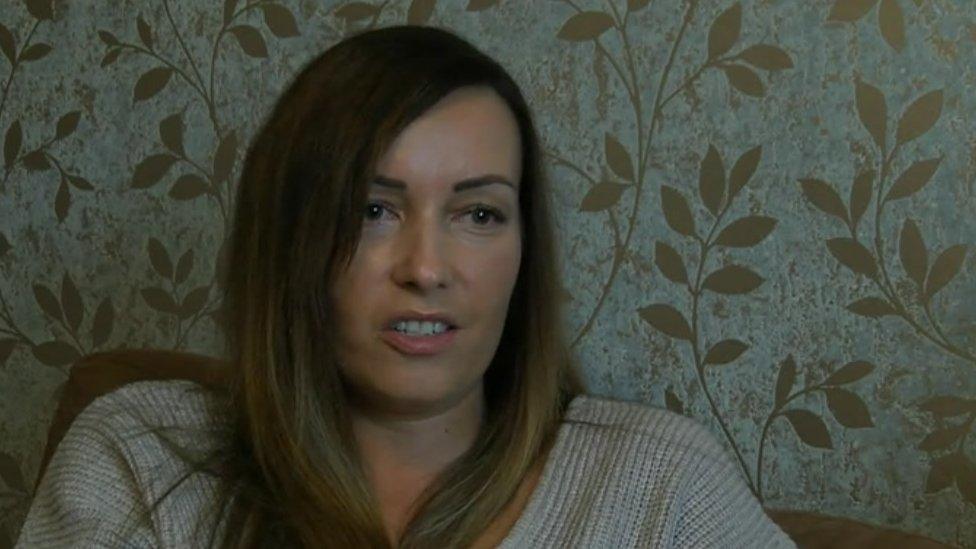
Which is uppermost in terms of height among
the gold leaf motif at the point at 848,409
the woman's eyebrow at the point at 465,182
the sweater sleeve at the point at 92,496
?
the woman's eyebrow at the point at 465,182

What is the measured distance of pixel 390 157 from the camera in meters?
1.21

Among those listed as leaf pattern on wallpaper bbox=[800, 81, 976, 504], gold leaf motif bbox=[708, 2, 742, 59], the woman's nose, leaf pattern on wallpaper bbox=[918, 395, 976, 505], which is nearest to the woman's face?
the woman's nose

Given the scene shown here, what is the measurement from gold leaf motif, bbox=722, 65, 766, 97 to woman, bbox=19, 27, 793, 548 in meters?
0.22

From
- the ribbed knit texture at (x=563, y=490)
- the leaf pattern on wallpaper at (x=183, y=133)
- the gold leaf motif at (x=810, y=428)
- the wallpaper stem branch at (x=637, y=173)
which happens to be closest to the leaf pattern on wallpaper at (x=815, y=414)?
the gold leaf motif at (x=810, y=428)

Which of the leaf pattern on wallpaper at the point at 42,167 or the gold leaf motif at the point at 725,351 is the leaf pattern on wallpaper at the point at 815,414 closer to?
the gold leaf motif at the point at 725,351

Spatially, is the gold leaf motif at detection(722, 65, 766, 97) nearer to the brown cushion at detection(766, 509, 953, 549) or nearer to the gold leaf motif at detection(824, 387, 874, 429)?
the gold leaf motif at detection(824, 387, 874, 429)

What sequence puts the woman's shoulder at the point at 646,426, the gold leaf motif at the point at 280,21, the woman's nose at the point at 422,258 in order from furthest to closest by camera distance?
the gold leaf motif at the point at 280,21 < the woman's shoulder at the point at 646,426 < the woman's nose at the point at 422,258

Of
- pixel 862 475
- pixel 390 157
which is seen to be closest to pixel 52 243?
pixel 390 157

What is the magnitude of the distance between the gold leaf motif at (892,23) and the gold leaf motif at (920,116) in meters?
0.06

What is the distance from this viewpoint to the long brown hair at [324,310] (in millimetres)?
1216

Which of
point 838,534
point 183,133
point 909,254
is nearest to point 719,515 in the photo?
point 838,534

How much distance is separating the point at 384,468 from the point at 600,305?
30cm

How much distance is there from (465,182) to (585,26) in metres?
0.30

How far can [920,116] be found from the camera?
1314 mm
